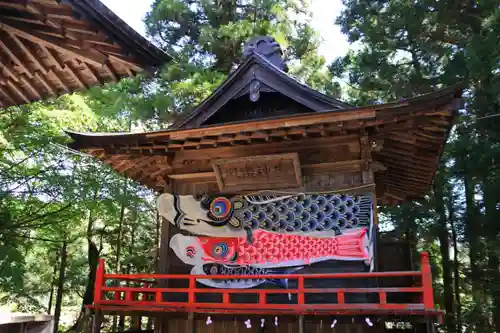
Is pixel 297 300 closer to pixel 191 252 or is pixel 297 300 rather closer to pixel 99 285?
pixel 191 252

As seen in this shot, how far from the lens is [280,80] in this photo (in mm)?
8570

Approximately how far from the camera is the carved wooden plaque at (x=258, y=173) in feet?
26.6

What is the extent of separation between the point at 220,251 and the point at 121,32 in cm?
567

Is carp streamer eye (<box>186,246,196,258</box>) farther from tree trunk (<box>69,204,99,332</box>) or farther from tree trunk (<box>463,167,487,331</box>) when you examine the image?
tree trunk (<box>463,167,487,331</box>)

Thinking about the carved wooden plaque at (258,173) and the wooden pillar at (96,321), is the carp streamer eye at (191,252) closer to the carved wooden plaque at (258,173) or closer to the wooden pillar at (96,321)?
Result: the carved wooden plaque at (258,173)

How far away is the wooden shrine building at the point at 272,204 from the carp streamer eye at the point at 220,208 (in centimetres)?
2

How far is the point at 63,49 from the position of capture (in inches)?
139

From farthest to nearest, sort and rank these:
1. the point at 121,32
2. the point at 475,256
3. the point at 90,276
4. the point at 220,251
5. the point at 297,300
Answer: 1. the point at 90,276
2. the point at 475,256
3. the point at 220,251
4. the point at 297,300
5. the point at 121,32

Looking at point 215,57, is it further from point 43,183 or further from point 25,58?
point 25,58

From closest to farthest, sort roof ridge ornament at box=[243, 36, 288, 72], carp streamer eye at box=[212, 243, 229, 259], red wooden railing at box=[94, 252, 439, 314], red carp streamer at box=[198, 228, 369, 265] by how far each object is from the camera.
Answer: red wooden railing at box=[94, 252, 439, 314], red carp streamer at box=[198, 228, 369, 265], carp streamer eye at box=[212, 243, 229, 259], roof ridge ornament at box=[243, 36, 288, 72]

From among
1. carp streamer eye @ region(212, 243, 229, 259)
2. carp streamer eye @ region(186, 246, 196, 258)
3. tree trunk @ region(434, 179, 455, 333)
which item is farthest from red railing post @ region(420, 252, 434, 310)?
tree trunk @ region(434, 179, 455, 333)

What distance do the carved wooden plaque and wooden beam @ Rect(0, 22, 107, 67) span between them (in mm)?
4804

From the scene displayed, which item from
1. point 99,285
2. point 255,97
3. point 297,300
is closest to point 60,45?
point 255,97

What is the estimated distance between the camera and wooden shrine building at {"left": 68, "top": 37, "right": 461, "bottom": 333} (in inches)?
282
